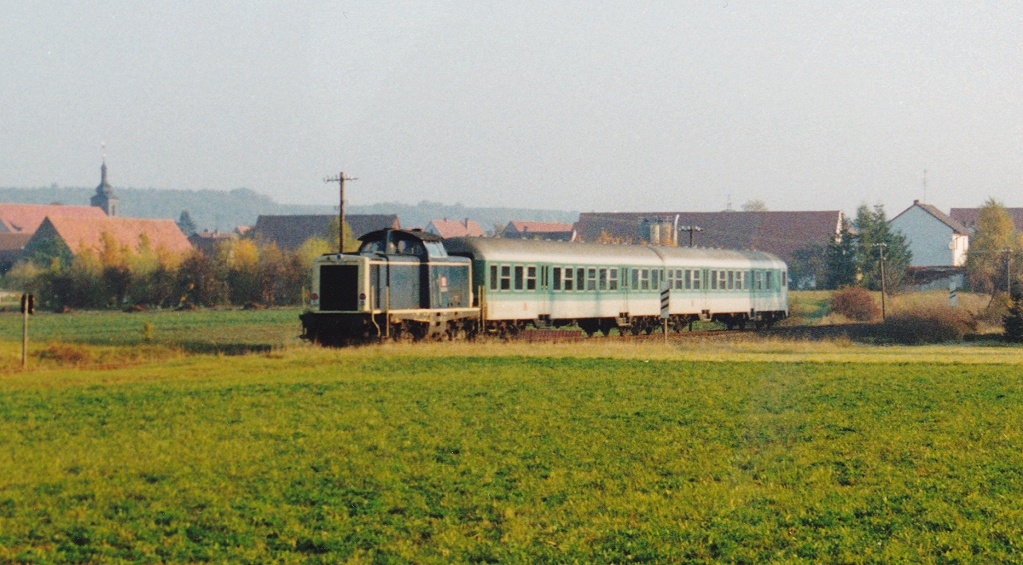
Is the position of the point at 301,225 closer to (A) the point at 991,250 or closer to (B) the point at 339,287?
(A) the point at 991,250

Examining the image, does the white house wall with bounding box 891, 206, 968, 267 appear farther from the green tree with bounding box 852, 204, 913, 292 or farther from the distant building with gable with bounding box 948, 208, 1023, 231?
the distant building with gable with bounding box 948, 208, 1023, 231

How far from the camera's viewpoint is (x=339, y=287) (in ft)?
109

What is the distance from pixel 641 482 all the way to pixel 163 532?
5.54 metres

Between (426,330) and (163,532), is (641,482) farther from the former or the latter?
(426,330)

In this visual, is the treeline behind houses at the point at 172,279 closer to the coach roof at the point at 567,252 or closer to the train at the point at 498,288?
the coach roof at the point at 567,252

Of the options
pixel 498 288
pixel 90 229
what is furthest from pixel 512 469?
pixel 90 229

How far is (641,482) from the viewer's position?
533 inches

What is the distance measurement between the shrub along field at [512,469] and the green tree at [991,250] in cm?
6487

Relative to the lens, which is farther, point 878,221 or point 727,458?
point 878,221

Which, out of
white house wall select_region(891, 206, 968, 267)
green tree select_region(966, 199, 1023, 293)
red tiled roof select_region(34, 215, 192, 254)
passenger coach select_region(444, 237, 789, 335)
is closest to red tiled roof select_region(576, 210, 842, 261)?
white house wall select_region(891, 206, 968, 267)

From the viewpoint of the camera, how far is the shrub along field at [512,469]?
10758 millimetres

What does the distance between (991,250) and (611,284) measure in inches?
2547

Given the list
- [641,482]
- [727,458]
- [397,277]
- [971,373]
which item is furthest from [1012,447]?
[397,277]

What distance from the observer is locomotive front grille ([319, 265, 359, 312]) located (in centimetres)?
3291
